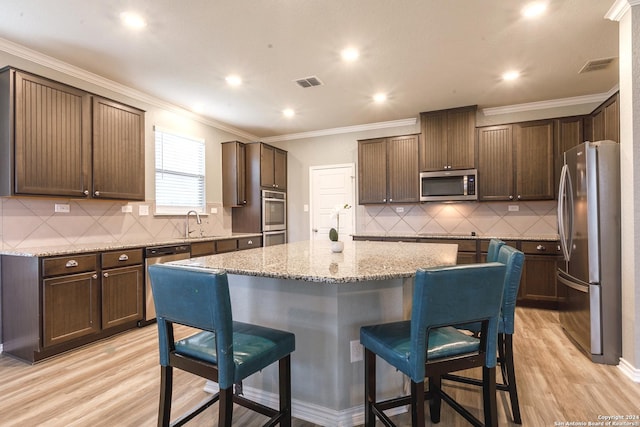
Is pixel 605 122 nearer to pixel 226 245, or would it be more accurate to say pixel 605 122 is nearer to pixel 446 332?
pixel 446 332

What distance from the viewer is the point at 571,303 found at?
9.66 ft

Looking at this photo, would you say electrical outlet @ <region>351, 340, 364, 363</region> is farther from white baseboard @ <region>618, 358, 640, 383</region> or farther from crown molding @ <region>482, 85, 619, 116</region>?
crown molding @ <region>482, 85, 619, 116</region>

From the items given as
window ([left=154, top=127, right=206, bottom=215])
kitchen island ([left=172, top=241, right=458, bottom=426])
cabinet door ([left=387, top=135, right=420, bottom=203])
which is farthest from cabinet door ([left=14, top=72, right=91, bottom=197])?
cabinet door ([left=387, top=135, right=420, bottom=203])

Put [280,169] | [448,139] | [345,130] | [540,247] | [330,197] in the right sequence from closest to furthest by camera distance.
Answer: [540,247] < [448,139] < [345,130] < [330,197] < [280,169]

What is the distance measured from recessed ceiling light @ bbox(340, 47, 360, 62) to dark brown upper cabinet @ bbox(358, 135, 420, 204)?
1.98 meters

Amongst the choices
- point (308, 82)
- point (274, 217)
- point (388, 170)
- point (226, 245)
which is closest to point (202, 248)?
point (226, 245)

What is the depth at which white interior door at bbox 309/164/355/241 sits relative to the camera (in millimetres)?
5543

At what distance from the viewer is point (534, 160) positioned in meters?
4.21

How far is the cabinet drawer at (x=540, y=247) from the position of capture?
12.6ft

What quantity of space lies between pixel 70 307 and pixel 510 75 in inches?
191

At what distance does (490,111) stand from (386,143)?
1.50 meters

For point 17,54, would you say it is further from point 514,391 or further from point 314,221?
point 514,391

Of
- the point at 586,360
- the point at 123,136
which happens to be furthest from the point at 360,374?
the point at 123,136

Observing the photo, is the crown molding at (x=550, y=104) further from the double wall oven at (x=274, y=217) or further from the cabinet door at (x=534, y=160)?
the double wall oven at (x=274, y=217)
